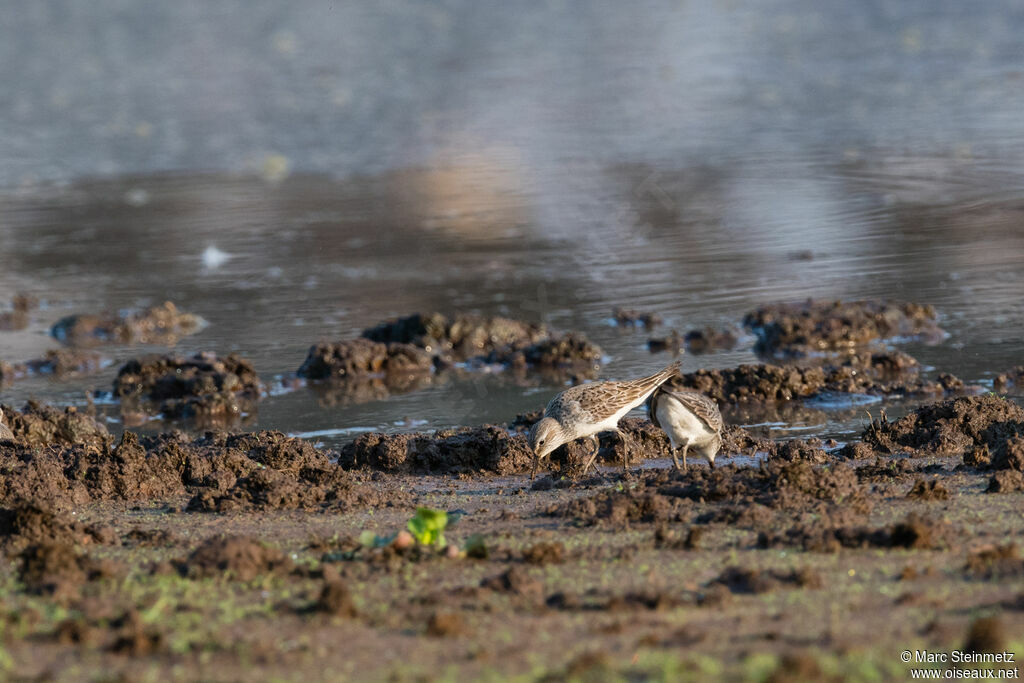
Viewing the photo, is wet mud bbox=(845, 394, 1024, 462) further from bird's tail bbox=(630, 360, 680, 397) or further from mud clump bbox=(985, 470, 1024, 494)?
bird's tail bbox=(630, 360, 680, 397)

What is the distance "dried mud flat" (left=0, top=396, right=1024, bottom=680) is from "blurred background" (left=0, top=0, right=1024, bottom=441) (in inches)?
79.6

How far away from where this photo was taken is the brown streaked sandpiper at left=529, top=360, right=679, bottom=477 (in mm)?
7844

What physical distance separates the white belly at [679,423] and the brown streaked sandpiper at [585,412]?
0.31 metres

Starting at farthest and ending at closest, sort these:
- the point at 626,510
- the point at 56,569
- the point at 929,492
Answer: the point at 929,492 < the point at 626,510 < the point at 56,569

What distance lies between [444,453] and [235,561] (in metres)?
3.05

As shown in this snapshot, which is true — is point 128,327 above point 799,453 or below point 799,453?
above

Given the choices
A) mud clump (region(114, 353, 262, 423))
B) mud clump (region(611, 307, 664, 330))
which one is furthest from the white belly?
mud clump (region(611, 307, 664, 330))

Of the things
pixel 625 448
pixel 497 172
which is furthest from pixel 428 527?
pixel 497 172

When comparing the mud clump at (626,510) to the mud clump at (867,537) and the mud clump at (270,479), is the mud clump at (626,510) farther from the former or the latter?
the mud clump at (270,479)

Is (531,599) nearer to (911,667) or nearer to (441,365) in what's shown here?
(911,667)

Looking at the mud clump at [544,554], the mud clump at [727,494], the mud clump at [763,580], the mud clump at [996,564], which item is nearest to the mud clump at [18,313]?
the mud clump at [727,494]

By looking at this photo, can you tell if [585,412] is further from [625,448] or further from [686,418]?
[686,418]

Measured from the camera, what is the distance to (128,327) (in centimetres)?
→ 1370

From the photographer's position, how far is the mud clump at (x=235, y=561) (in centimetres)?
554
